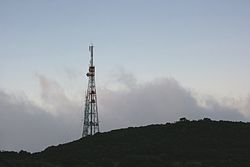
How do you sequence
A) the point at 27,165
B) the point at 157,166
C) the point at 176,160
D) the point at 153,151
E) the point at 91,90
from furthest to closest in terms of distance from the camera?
the point at 91,90 → the point at 153,151 → the point at 176,160 → the point at 157,166 → the point at 27,165

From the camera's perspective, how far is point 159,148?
57.2m

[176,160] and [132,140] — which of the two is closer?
[176,160]

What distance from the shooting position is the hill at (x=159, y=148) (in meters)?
47.4

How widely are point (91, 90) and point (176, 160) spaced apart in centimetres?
2250

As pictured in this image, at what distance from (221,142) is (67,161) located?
2043cm

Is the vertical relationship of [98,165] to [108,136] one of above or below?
below

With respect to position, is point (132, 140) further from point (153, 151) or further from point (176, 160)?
point (176, 160)

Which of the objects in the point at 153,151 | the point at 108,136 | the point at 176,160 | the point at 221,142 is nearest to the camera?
the point at 176,160

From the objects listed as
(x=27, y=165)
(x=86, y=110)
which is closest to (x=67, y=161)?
(x=27, y=165)

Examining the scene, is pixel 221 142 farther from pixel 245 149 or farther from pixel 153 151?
pixel 153 151

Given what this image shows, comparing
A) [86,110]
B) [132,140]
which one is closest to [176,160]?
[132,140]

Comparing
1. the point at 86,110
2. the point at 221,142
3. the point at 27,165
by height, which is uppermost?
the point at 86,110

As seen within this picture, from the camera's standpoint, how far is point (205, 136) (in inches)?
2458

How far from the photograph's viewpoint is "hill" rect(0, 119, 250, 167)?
47406 millimetres
